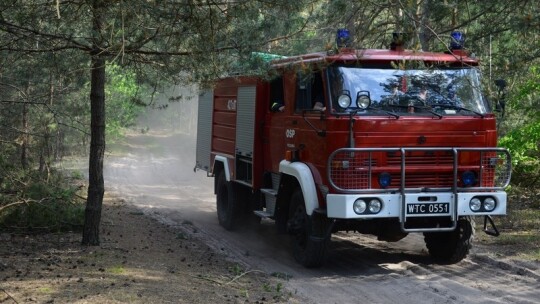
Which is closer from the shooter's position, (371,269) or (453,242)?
(371,269)

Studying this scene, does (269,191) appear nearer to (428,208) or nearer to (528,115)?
(428,208)

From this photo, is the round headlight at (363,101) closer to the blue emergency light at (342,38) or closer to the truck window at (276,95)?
the blue emergency light at (342,38)

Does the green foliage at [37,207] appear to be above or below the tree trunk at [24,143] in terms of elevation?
below

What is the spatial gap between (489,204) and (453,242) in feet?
3.22

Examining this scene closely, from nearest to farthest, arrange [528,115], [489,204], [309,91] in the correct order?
[489,204] → [309,91] → [528,115]

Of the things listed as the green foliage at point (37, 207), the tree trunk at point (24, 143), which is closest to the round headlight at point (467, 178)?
the green foliage at point (37, 207)

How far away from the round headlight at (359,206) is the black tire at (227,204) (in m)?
4.65

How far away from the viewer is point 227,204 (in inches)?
529

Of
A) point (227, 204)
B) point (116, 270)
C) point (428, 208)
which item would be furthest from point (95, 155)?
point (428, 208)

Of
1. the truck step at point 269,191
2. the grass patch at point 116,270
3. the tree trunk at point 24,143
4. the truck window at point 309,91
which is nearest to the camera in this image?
the grass patch at point 116,270

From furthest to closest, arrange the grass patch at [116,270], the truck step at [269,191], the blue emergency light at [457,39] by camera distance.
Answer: the truck step at [269,191] → the blue emergency light at [457,39] → the grass patch at [116,270]

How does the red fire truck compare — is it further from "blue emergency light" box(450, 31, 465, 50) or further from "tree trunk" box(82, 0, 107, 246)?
"tree trunk" box(82, 0, 107, 246)

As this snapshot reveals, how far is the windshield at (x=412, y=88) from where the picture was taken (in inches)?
365

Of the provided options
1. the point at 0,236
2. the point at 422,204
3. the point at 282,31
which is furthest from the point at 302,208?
the point at 0,236
